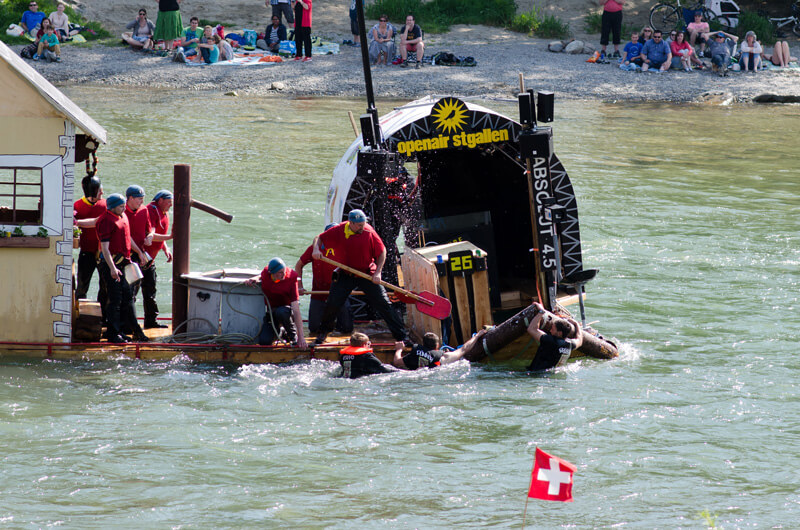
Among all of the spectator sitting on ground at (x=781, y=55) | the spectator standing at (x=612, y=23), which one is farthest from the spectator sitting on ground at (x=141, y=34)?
the spectator sitting on ground at (x=781, y=55)

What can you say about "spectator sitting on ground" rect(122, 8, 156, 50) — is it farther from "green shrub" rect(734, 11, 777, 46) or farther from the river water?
"green shrub" rect(734, 11, 777, 46)

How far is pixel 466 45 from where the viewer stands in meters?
36.3

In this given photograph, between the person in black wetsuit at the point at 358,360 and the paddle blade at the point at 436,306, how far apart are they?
A: 94 cm

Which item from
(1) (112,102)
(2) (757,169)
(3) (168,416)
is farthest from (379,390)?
(1) (112,102)

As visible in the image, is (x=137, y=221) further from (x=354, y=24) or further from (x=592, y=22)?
(x=592, y=22)

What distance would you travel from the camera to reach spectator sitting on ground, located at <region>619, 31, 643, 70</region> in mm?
34594

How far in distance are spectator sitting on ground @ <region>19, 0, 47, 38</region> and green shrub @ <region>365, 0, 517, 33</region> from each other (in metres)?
11.5

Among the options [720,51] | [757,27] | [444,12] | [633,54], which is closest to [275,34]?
[444,12]

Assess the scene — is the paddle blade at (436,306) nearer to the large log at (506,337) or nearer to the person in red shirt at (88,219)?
the large log at (506,337)

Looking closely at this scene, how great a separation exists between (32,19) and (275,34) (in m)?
Result: 8.17

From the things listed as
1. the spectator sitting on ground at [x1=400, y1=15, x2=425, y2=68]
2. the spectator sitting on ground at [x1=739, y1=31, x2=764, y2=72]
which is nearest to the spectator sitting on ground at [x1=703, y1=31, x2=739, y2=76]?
the spectator sitting on ground at [x1=739, y1=31, x2=764, y2=72]

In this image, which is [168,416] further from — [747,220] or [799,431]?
[747,220]

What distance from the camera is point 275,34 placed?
115ft

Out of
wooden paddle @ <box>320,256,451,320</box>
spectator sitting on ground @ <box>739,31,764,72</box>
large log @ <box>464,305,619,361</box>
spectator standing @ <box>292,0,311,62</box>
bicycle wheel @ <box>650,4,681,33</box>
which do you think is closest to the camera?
large log @ <box>464,305,619,361</box>
